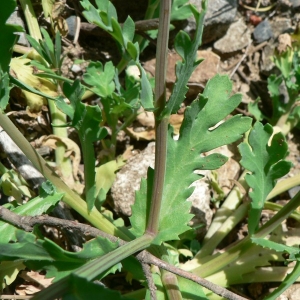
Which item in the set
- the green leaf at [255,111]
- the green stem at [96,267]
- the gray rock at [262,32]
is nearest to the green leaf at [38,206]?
the green stem at [96,267]

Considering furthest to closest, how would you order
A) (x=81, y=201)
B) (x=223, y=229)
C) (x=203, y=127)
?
(x=223, y=229), (x=81, y=201), (x=203, y=127)

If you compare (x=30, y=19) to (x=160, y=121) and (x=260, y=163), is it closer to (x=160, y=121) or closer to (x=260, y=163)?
(x=160, y=121)

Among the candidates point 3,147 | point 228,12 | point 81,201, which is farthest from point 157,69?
point 228,12

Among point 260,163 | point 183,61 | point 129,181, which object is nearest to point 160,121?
point 183,61

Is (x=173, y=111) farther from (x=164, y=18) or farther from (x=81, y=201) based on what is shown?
(x=81, y=201)

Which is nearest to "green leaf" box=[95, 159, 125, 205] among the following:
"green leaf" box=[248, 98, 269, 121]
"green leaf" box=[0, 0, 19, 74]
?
"green leaf" box=[0, 0, 19, 74]

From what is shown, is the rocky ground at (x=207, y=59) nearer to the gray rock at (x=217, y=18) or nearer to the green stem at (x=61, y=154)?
the gray rock at (x=217, y=18)

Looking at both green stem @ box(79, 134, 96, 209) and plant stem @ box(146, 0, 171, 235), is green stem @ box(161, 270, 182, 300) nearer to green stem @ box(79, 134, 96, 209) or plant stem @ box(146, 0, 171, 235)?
plant stem @ box(146, 0, 171, 235)
